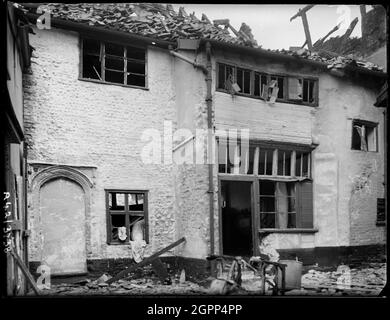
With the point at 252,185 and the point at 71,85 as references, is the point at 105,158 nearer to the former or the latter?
the point at 71,85

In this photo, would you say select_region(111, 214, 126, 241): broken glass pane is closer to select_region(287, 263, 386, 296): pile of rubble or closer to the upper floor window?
the upper floor window

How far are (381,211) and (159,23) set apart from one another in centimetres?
335

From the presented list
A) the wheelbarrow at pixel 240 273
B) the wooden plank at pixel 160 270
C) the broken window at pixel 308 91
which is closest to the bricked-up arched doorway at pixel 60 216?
the wooden plank at pixel 160 270

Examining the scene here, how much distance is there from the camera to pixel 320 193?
174 inches

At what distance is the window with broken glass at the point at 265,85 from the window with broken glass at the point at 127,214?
1719mm

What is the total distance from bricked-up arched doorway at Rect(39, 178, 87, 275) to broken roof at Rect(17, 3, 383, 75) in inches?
72.4

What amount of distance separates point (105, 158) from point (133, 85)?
94cm

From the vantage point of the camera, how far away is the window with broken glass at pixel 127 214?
4.04 m

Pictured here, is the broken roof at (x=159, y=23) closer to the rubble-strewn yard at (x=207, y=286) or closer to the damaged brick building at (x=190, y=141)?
the damaged brick building at (x=190, y=141)

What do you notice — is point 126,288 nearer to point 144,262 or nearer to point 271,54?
point 144,262

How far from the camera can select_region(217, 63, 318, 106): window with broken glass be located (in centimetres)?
448

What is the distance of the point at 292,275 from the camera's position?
3951 mm
